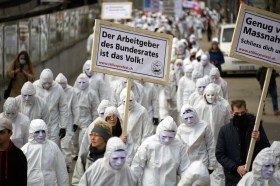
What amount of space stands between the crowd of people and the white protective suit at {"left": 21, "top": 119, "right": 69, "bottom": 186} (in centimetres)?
1

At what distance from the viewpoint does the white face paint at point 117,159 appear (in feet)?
31.1

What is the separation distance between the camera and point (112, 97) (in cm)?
1734

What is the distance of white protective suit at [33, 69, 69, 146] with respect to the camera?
15.7 meters

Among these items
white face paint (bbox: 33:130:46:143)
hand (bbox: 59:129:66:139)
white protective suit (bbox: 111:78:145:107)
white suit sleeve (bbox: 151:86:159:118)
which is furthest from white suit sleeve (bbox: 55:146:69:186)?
white suit sleeve (bbox: 151:86:159:118)

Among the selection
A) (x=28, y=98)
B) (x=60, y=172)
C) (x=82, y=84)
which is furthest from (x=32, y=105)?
(x=60, y=172)

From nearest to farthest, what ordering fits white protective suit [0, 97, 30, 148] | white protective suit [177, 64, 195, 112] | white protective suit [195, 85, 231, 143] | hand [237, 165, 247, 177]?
hand [237, 165, 247, 177], white protective suit [0, 97, 30, 148], white protective suit [195, 85, 231, 143], white protective suit [177, 64, 195, 112]

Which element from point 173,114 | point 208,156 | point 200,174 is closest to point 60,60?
point 173,114

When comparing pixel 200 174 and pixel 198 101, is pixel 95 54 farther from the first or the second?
pixel 198 101

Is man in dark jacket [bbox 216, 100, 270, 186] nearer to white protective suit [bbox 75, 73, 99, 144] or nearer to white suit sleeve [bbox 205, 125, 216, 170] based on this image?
white suit sleeve [bbox 205, 125, 216, 170]

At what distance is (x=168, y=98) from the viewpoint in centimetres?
2155

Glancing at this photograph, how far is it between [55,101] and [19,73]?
251 cm

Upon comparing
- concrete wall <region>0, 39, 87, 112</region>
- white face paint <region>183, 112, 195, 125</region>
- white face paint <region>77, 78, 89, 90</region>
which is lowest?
concrete wall <region>0, 39, 87, 112</region>

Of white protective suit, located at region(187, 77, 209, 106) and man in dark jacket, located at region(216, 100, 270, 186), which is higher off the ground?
man in dark jacket, located at region(216, 100, 270, 186)

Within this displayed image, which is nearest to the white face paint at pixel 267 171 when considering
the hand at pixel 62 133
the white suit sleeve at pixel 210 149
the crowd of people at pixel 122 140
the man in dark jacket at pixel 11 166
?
the crowd of people at pixel 122 140
